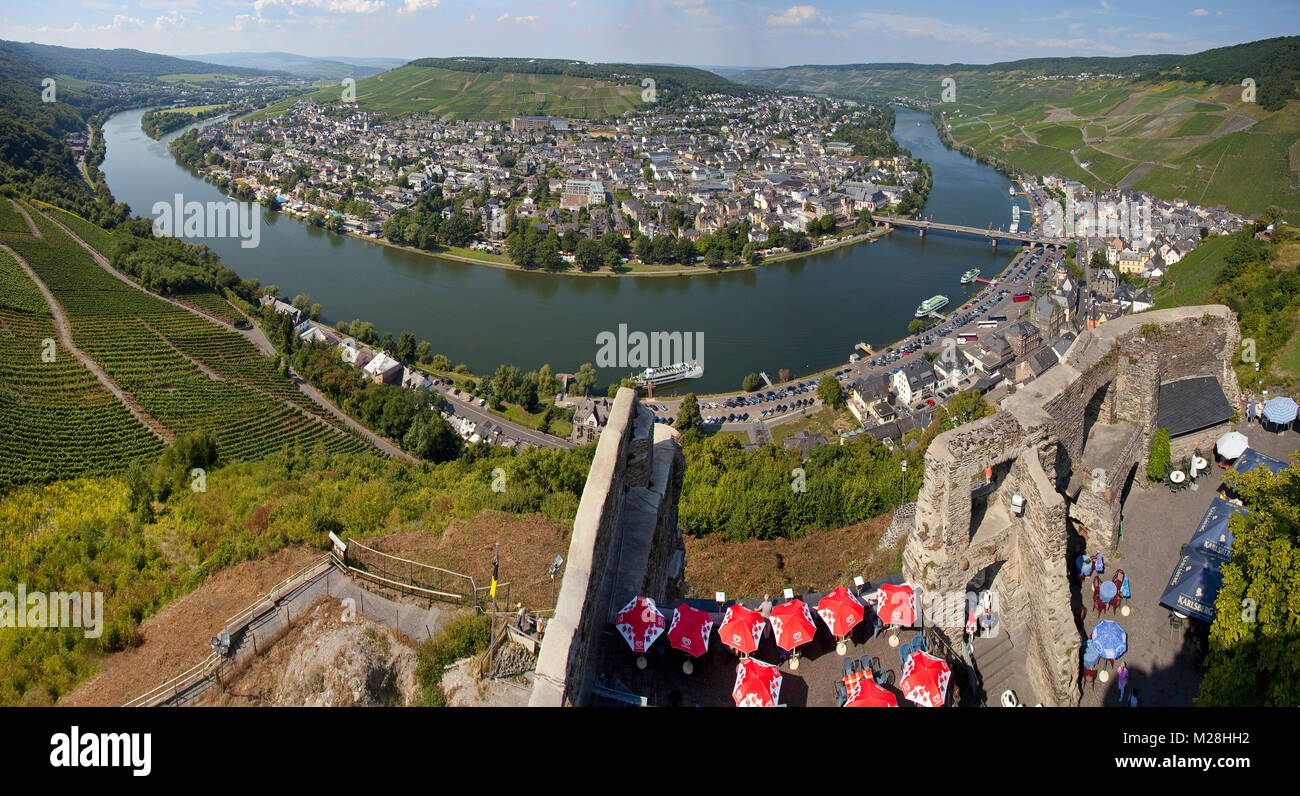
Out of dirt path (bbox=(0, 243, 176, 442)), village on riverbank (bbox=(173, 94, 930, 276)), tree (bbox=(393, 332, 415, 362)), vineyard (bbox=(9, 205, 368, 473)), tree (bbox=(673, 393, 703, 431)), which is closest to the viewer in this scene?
dirt path (bbox=(0, 243, 176, 442))

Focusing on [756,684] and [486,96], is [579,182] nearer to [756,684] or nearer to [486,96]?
[486,96]

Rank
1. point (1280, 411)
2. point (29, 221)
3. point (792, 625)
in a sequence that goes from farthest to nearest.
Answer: point (29, 221), point (1280, 411), point (792, 625)

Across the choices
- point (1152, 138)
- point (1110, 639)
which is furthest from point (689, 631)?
point (1152, 138)

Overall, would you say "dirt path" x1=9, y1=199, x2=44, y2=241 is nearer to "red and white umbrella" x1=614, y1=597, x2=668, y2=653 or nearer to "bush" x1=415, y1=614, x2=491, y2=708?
"bush" x1=415, y1=614, x2=491, y2=708

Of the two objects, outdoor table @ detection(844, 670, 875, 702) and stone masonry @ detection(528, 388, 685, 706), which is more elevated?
stone masonry @ detection(528, 388, 685, 706)

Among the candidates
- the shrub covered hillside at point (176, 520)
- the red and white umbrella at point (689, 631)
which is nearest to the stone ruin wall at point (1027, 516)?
the red and white umbrella at point (689, 631)

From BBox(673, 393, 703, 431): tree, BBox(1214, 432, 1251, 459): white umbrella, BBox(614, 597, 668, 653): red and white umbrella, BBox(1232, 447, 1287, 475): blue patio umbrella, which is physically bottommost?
BBox(673, 393, 703, 431): tree

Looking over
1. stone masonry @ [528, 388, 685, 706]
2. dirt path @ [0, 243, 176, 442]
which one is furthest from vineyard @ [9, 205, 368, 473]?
stone masonry @ [528, 388, 685, 706]
